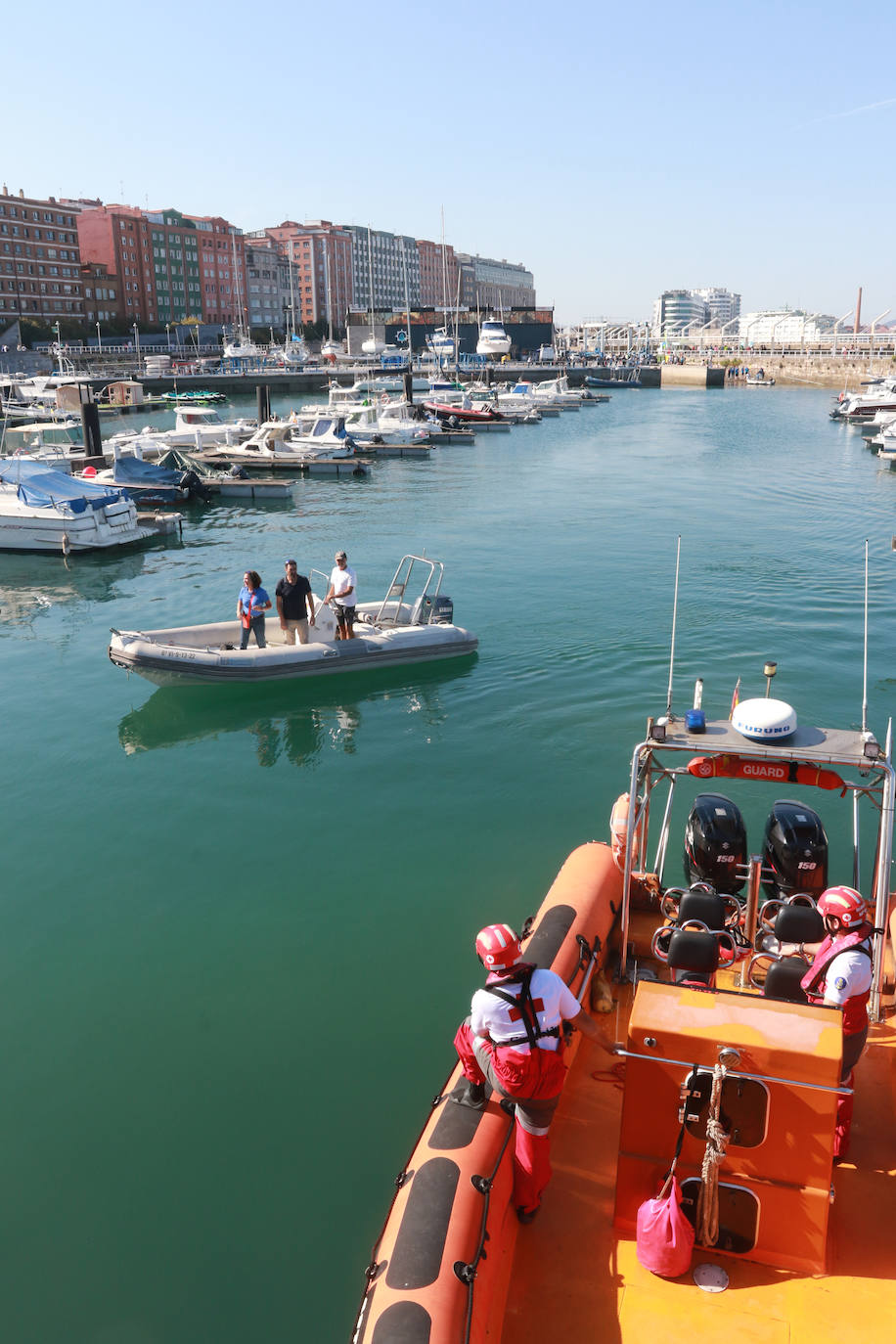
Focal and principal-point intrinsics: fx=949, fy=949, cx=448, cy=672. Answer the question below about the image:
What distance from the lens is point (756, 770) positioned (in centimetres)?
549

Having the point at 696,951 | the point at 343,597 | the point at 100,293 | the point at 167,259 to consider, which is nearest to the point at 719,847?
the point at 696,951

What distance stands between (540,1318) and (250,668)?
11.1 meters

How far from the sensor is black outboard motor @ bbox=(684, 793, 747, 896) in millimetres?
6957

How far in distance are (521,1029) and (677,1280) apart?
1.34 metres

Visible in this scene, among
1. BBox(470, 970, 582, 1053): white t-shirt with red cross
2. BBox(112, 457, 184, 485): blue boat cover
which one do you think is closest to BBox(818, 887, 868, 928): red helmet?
BBox(470, 970, 582, 1053): white t-shirt with red cross

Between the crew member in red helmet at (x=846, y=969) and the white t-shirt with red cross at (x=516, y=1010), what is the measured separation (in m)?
1.36

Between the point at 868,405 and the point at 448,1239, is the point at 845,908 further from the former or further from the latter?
the point at 868,405

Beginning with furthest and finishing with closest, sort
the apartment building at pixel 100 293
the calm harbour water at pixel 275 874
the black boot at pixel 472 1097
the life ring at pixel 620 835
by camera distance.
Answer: the apartment building at pixel 100 293, the life ring at pixel 620 835, the calm harbour water at pixel 275 874, the black boot at pixel 472 1097

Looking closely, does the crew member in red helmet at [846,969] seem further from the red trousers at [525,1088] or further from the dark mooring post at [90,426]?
the dark mooring post at [90,426]

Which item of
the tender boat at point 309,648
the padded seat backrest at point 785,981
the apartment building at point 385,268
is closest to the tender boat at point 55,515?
the tender boat at point 309,648

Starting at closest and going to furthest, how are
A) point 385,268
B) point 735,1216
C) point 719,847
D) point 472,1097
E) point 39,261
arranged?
1. point 735,1216
2. point 472,1097
3. point 719,847
4. point 39,261
5. point 385,268

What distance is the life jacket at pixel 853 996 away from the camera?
461 cm

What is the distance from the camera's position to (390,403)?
2140 inches

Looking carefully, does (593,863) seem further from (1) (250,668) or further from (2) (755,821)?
(1) (250,668)
